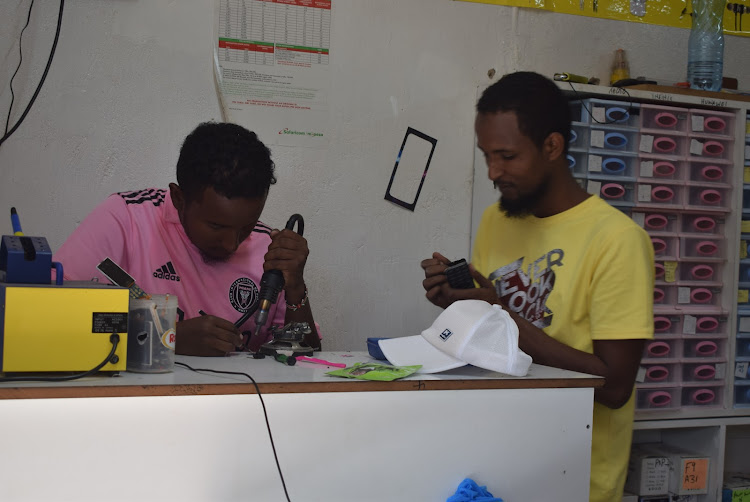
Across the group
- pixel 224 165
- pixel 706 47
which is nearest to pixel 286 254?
pixel 224 165

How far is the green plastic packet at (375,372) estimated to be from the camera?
138 cm

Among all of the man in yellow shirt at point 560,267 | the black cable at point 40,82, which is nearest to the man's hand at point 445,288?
the man in yellow shirt at point 560,267

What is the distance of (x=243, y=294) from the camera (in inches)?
76.9

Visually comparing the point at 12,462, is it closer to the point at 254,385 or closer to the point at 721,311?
the point at 254,385

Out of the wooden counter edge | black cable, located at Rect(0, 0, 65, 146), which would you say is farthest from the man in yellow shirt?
black cable, located at Rect(0, 0, 65, 146)

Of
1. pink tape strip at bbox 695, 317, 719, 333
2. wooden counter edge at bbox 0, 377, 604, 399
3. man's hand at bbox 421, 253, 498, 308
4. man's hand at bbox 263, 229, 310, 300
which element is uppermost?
man's hand at bbox 263, 229, 310, 300

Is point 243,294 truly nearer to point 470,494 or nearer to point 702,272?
point 470,494

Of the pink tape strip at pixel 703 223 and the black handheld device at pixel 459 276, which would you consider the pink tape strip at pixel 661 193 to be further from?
the black handheld device at pixel 459 276

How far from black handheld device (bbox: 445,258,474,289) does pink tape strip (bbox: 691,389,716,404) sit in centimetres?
155

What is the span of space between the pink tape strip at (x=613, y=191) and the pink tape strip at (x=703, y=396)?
0.84 metres

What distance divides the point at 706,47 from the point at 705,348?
1.24 m

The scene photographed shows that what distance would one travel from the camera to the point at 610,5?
3.20 meters

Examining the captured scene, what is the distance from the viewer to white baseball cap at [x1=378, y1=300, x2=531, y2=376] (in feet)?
4.86

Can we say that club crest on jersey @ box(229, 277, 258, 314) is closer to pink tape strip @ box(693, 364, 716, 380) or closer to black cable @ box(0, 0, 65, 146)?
black cable @ box(0, 0, 65, 146)
